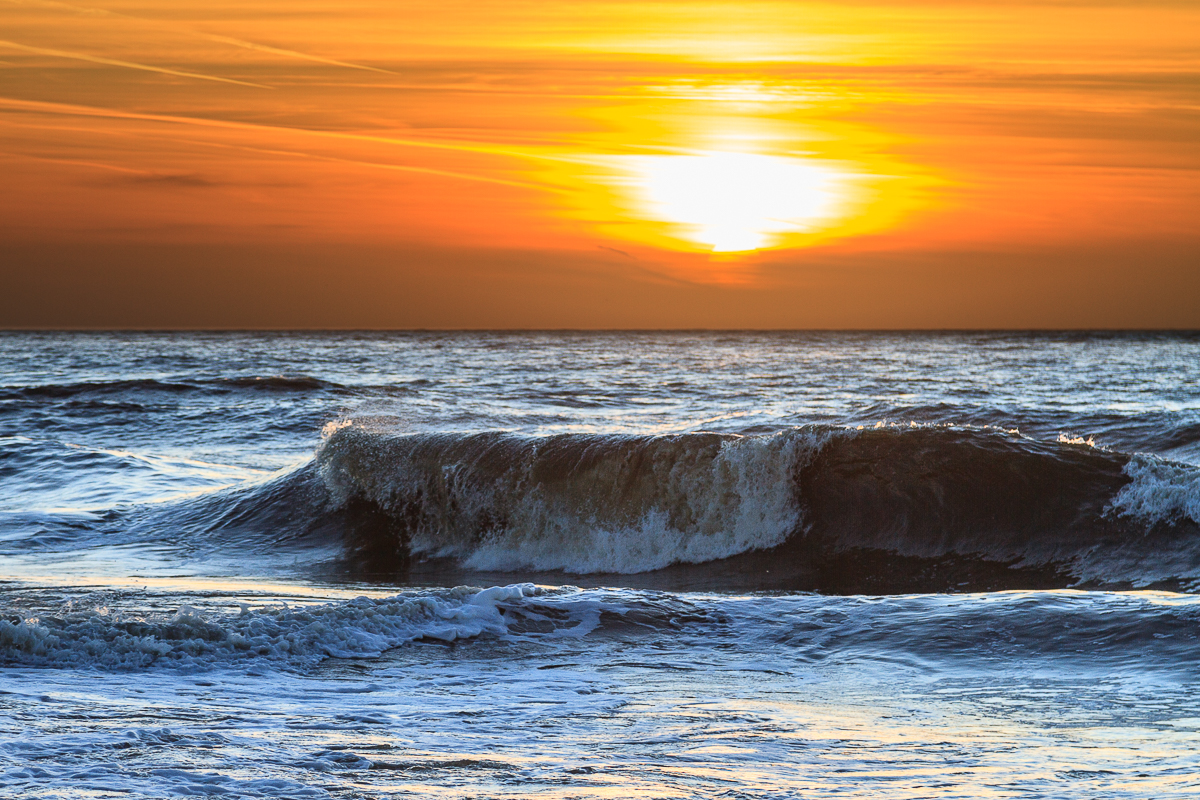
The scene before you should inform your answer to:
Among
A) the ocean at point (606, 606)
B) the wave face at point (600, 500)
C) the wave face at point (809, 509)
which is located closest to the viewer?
the ocean at point (606, 606)

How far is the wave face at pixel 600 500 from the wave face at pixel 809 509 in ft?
0.06

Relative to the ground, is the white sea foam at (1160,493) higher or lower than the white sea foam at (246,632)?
higher

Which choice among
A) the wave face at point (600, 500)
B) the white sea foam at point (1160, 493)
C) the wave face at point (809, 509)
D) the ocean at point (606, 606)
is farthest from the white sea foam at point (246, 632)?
the white sea foam at point (1160, 493)

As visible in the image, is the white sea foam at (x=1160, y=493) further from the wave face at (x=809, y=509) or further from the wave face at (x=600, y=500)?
the wave face at (x=600, y=500)

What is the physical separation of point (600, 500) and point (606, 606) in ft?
15.8

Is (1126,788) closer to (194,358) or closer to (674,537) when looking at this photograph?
(674,537)

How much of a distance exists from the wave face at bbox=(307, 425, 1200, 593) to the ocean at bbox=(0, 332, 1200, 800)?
1.4 inches

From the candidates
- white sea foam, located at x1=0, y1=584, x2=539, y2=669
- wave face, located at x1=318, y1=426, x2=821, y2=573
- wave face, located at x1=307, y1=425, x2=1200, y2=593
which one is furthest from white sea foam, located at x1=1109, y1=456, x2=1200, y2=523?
white sea foam, located at x1=0, y1=584, x2=539, y2=669

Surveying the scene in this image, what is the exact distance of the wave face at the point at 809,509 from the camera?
10477mm

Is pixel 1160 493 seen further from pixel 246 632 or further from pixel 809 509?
pixel 246 632

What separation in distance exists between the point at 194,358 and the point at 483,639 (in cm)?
4443

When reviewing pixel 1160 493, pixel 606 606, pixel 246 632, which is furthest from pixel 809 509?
pixel 246 632

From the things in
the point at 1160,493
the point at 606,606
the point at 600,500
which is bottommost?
the point at 606,606

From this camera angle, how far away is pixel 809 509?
39.0 ft
